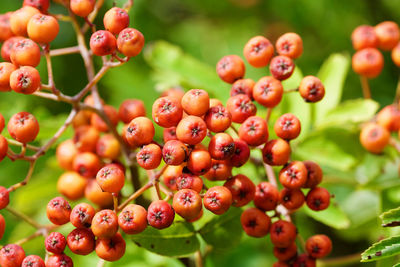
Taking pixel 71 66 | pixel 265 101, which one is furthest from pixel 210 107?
pixel 71 66

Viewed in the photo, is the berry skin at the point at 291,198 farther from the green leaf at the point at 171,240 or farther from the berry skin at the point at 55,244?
the berry skin at the point at 55,244

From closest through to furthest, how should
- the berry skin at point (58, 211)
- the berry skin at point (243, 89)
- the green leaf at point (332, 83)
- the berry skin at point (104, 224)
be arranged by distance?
the berry skin at point (104, 224) → the berry skin at point (58, 211) → the berry skin at point (243, 89) → the green leaf at point (332, 83)

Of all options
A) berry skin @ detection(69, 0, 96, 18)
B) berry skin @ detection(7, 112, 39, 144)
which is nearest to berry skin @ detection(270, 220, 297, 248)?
berry skin @ detection(7, 112, 39, 144)

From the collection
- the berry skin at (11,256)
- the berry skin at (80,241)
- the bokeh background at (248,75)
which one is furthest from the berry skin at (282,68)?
the berry skin at (11,256)

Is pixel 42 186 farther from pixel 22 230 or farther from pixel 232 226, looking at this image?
pixel 232 226

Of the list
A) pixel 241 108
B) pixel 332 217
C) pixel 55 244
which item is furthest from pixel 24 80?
pixel 332 217
